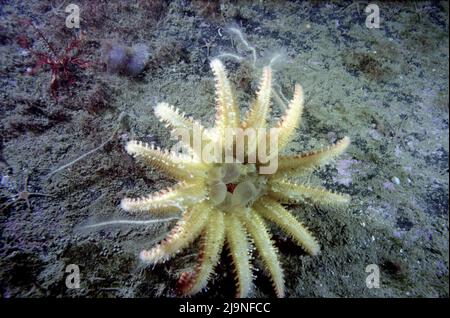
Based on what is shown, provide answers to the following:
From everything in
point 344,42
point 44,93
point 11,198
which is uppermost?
point 344,42

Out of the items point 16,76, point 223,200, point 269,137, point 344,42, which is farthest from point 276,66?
point 16,76

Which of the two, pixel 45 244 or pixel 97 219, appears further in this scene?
pixel 97 219

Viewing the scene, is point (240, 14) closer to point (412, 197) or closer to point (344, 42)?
point (344, 42)

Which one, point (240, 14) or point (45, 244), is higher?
point (240, 14)

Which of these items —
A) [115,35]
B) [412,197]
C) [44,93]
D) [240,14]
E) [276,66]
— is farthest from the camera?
[240,14]

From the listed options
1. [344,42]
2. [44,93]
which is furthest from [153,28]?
[344,42]

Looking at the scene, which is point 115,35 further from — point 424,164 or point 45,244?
point 424,164

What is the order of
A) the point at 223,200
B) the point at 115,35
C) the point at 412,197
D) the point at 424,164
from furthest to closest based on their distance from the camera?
the point at 115,35
the point at 424,164
the point at 412,197
the point at 223,200
